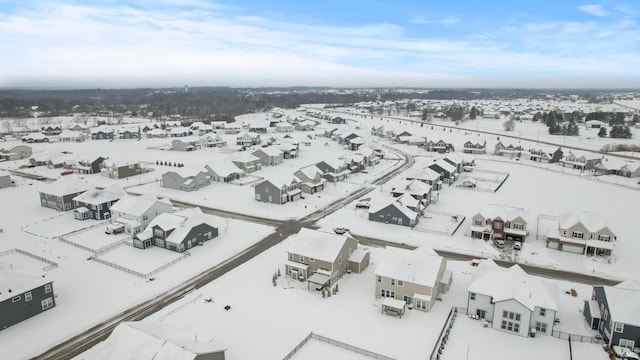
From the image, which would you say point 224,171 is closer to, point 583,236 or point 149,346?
point 149,346

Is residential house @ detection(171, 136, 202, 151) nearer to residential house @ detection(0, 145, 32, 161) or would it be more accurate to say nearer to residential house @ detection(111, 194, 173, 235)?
residential house @ detection(0, 145, 32, 161)

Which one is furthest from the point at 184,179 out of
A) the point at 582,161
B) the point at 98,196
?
the point at 582,161

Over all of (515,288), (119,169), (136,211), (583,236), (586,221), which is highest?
(586,221)

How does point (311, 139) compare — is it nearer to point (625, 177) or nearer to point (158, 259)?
point (625, 177)

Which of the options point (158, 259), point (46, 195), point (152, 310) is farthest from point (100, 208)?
point (152, 310)

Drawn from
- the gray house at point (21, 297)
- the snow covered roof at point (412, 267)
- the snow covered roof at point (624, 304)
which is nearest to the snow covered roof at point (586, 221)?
the snow covered roof at point (624, 304)

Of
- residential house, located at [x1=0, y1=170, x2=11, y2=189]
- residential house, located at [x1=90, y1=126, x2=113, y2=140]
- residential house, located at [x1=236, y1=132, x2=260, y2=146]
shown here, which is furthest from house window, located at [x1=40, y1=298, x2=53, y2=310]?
residential house, located at [x1=90, y1=126, x2=113, y2=140]
